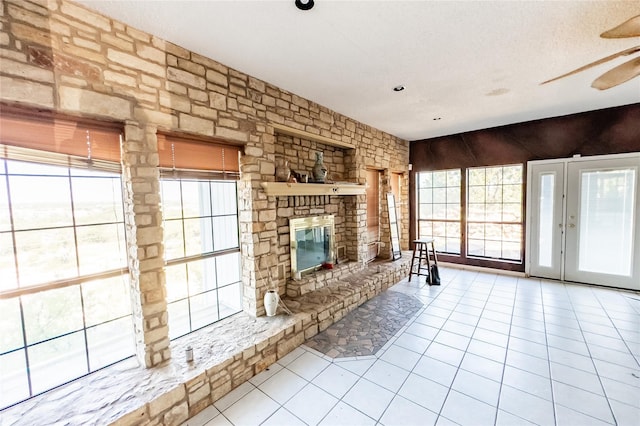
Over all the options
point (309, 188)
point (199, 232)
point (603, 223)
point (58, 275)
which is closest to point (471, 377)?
point (309, 188)

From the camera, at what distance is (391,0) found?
1705 mm

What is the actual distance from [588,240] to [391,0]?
526 cm

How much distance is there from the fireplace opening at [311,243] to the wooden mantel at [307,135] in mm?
1181

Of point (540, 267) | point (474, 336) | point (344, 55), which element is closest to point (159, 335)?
point (344, 55)

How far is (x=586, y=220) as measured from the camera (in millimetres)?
4367

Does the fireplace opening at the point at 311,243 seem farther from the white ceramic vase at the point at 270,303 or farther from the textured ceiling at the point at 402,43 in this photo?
the textured ceiling at the point at 402,43

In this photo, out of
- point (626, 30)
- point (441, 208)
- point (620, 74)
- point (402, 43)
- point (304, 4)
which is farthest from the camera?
point (441, 208)

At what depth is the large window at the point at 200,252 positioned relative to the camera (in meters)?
2.52

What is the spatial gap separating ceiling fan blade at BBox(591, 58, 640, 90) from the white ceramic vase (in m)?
3.36

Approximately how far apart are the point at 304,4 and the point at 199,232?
7.32ft

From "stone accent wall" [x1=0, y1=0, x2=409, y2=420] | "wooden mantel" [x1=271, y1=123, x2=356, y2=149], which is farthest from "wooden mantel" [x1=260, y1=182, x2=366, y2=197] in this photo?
"wooden mantel" [x1=271, y1=123, x2=356, y2=149]

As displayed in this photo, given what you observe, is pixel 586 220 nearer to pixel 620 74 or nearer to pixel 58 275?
pixel 620 74

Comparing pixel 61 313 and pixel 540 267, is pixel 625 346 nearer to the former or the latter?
pixel 540 267

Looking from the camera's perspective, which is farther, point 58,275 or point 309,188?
point 309,188
